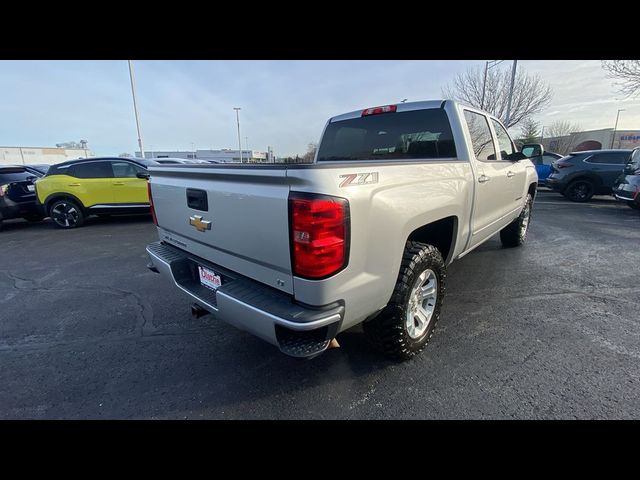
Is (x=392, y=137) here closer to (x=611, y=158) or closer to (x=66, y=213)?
(x=66, y=213)

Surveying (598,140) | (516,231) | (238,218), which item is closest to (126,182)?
(238,218)

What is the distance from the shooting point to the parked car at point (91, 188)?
25.2 ft

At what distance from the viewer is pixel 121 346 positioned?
284cm

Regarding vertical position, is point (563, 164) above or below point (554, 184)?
above

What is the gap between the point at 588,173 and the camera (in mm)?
10680

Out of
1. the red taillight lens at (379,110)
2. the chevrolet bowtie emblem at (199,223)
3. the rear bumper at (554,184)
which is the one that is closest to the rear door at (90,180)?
the chevrolet bowtie emblem at (199,223)

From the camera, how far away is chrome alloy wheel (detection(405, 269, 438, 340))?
247cm

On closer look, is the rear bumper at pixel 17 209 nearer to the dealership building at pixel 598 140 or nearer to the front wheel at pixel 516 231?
the front wheel at pixel 516 231

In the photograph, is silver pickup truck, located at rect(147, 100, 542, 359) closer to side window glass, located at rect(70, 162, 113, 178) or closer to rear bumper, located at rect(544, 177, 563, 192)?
side window glass, located at rect(70, 162, 113, 178)

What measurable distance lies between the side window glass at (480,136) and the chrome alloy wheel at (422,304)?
60.7 inches

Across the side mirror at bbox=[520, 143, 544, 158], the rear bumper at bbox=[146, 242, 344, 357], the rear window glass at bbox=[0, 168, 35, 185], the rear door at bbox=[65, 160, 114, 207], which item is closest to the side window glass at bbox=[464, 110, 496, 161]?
the side mirror at bbox=[520, 143, 544, 158]

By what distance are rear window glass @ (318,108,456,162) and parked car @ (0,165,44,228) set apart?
8869 mm

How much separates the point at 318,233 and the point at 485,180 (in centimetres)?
249
